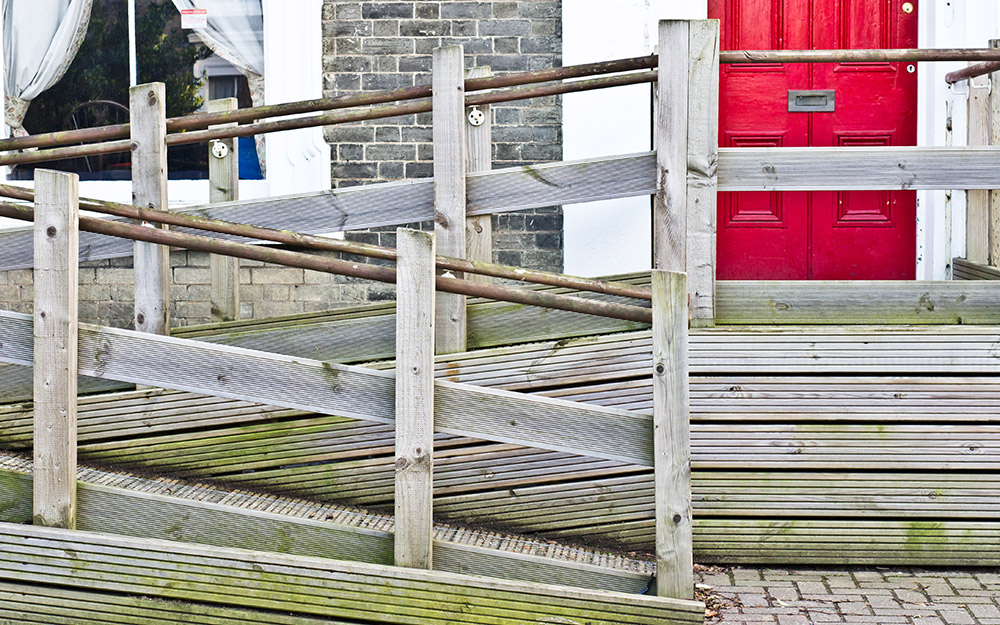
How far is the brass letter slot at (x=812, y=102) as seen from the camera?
631cm

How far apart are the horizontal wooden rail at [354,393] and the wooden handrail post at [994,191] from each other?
2.37 metres

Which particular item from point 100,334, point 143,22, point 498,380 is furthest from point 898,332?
point 143,22

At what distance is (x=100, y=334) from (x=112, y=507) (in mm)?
557

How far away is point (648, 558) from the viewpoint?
439 cm

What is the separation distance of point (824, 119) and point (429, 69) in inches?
93.6

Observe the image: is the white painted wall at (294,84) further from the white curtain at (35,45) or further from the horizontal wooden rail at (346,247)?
the horizontal wooden rail at (346,247)

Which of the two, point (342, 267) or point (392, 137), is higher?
point (392, 137)

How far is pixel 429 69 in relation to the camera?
6.49 meters

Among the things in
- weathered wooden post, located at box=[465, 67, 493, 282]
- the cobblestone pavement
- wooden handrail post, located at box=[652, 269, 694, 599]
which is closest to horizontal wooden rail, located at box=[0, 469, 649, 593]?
wooden handrail post, located at box=[652, 269, 694, 599]

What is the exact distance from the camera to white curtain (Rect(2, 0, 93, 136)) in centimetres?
689

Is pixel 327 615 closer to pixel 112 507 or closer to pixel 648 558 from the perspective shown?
pixel 112 507

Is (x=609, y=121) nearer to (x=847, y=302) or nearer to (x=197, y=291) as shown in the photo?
(x=847, y=302)

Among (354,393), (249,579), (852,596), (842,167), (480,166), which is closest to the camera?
(249,579)

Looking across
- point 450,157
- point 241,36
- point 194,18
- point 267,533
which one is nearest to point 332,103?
point 450,157
